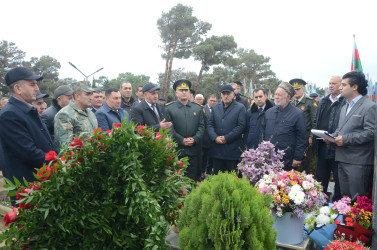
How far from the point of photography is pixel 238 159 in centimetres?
537

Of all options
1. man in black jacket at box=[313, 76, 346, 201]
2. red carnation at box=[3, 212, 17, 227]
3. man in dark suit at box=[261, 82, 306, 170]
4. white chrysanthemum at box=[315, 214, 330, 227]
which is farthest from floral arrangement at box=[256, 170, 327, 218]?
red carnation at box=[3, 212, 17, 227]

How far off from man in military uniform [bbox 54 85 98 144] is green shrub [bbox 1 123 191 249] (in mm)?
1887

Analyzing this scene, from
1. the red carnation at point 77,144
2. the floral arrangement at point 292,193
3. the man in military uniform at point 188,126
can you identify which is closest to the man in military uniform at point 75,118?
the man in military uniform at point 188,126

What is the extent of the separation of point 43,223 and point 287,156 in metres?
3.78

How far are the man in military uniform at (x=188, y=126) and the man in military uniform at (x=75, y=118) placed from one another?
64.6 inches

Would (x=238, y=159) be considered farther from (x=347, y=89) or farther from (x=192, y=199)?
(x=192, y=199)

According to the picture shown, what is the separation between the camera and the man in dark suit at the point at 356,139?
3.61m

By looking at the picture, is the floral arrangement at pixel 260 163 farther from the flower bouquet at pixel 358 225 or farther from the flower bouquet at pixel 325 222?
the flower bouquet at pixel 358 225

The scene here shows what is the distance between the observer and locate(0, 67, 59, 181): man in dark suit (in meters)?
2.91

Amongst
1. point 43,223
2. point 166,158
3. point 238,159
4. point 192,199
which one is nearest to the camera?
point 43,223

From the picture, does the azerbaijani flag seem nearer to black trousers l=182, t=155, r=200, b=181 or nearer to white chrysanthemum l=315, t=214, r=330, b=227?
black trousers l=182, t=155, r=200, b=181

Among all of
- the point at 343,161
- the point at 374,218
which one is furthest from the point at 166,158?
the point at 343,161

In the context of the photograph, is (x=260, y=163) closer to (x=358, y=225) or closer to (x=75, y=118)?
(x=358, y=225)

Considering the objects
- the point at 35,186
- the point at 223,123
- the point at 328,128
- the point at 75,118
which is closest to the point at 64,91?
the point at 75,118
